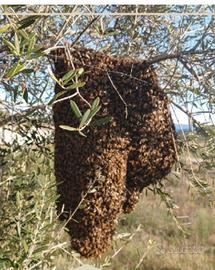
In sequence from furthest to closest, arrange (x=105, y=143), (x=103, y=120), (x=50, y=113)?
(x=50, y=113)
(x=105, y=143)
(x=103, y=120)

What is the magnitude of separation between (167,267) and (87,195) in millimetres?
3928

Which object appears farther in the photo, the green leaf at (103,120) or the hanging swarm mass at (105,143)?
the hanging swarm mass at (105,143)

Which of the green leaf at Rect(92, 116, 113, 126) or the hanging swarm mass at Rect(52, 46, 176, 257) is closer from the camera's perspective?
the green leaf at Rect(92, 116, 113, 126)

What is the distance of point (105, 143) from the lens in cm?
103

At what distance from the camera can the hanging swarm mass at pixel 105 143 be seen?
1.02 metres

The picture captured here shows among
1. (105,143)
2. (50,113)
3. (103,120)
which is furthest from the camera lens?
(50,113)

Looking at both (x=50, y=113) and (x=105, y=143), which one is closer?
(x=105, y=143)

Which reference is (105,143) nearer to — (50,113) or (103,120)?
(103,120)

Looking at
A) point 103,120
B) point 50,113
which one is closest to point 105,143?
point 103,120

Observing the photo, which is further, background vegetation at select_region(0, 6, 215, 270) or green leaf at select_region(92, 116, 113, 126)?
background vegetation at select_region(0, 6, 215, 270)

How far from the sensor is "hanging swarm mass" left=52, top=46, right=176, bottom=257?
102 centimetres

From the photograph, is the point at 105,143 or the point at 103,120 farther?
the point at 105,143
